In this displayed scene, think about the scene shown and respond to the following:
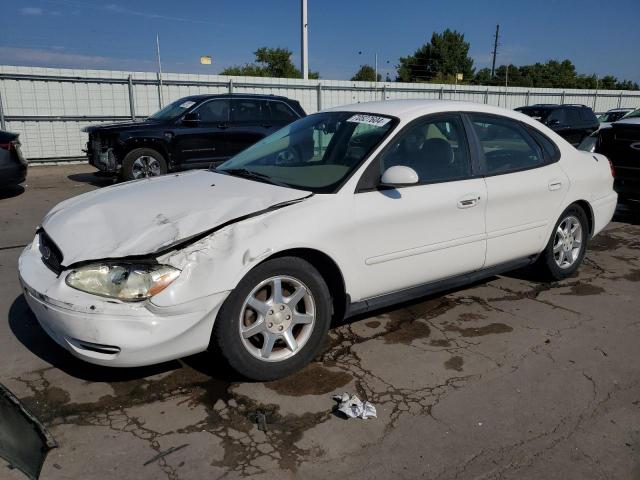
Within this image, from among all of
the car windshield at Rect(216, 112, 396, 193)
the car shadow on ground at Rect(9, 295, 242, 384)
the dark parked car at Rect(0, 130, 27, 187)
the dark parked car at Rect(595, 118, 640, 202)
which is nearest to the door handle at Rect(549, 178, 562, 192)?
the car windshield at Rect(216, 112, 396, 193)

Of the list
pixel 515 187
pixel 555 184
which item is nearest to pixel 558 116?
pixel 555 184

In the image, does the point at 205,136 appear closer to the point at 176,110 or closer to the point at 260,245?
the point at 176,110

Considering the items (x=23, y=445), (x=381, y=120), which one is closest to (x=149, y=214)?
(x=23, y=445)

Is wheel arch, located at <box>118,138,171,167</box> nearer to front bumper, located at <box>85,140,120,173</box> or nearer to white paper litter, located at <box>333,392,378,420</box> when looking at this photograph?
front bumper, located at <box>85,140,120,173</box>

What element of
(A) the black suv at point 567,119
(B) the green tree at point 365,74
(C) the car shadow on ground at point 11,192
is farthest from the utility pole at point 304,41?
(B) the green tree at point 365,74

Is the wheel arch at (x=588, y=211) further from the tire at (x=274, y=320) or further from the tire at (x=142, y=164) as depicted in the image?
the tire at (x=142, y=164)

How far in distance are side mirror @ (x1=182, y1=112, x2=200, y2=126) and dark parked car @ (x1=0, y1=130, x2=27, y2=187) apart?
2.74m

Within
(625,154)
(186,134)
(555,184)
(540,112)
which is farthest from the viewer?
(540,112)

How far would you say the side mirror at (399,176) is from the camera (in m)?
3.38

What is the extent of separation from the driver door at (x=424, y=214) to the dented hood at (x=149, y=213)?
1.68 ft

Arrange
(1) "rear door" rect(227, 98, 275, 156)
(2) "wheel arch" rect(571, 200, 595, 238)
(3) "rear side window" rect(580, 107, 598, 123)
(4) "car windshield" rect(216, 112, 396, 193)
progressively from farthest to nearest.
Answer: (3) "rear side window" rect(580, 107, 598, 123) → (1) "rear door" rect(227, 98, 275, 156) → (2) "wheel arch" rect(571, 200, 595, 238) → (4) "car windshield" rect(216, 112, 396, 193)

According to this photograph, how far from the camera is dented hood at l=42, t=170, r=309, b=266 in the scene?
288 centimetres

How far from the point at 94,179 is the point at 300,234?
9767 mm

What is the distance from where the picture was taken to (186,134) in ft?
32.3
